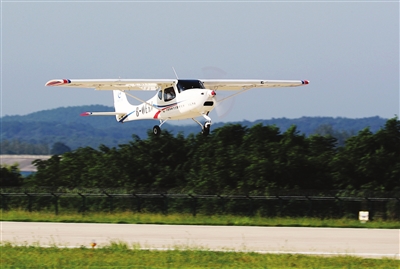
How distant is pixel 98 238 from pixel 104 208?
493 inches

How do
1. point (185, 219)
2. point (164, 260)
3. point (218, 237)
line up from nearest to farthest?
point (164, 260) < point (218, 237) < point (185, 219)

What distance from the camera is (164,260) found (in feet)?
79.1

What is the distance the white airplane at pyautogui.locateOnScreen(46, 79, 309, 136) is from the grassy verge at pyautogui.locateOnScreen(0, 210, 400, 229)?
5.17 metres

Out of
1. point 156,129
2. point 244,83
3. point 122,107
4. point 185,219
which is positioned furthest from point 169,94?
point 122,107

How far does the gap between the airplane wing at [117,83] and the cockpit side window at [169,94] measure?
0.95ft

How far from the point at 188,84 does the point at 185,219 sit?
890 cm

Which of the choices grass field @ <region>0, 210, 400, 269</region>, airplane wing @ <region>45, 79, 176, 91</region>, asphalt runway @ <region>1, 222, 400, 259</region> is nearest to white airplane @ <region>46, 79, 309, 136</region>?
airplane wing @ <region>45, 79, 176, 91</region>

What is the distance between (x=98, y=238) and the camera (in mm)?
31031

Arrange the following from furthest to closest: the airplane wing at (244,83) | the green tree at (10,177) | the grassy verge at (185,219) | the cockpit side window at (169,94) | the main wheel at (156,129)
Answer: the green tree at (10,177)
the airplane wing at (244,83)
the grassy verge at (185,219)
the main wheel at (156,129)
the cockpit side window at (169,94)

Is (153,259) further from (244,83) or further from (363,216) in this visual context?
(363,216)

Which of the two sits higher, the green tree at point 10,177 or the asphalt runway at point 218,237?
the asphalt runway at point 218,237

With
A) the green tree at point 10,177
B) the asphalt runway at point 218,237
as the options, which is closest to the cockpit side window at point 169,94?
the asphalt runway at point 218,237

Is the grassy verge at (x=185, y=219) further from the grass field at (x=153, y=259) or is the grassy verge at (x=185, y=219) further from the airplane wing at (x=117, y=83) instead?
the grass field at (x=153, y=259)

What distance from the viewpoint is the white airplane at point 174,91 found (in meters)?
31.6
